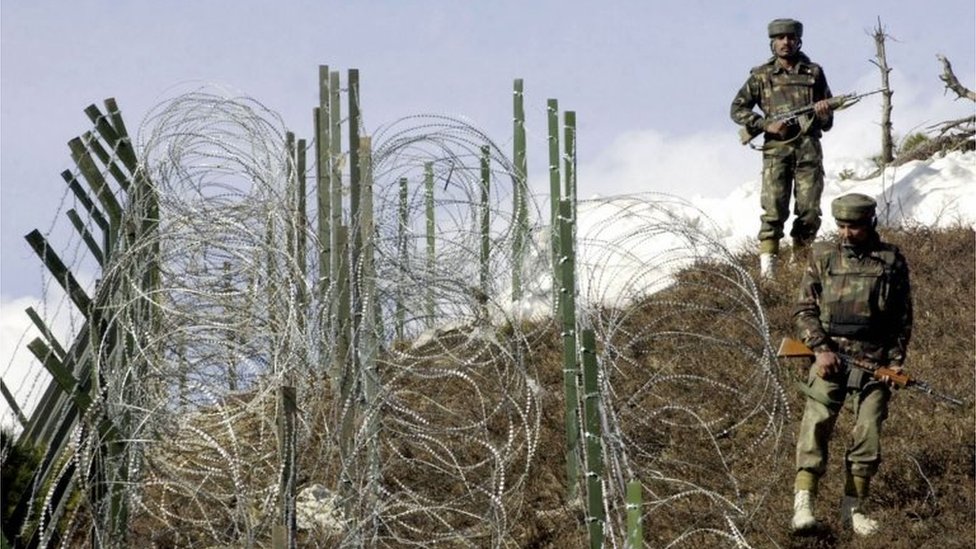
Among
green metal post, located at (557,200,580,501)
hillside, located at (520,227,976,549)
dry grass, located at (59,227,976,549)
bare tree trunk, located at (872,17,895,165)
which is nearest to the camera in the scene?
green metal post, located at (557,200,580,501)

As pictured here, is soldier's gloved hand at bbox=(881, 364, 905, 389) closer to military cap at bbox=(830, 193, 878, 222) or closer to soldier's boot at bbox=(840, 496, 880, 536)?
soldier's boot at bbox=(840, 496, 880, 536)

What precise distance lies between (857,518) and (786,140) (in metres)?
4.57

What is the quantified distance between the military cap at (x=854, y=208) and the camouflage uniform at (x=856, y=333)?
0.17 metres

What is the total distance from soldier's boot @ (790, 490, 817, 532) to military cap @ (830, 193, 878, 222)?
1.34 m

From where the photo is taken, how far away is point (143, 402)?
1120cm

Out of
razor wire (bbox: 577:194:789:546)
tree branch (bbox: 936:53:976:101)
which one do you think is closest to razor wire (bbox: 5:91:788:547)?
razor wire (bbox: 577:194:789:546)

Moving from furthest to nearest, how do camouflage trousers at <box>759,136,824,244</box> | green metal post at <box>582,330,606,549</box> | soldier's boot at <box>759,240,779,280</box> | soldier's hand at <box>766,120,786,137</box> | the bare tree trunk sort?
the bare tree trunk, soldier's boot at <box>759,240,779,280</box>, camouflage trousers at <box>759,136,824,244</box>, soldier's hand at <box>766,120,786,137</box>, green metal post at <box>582,330,606,549</box>

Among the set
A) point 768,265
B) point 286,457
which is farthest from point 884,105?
point 286,457

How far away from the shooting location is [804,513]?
37.6ft

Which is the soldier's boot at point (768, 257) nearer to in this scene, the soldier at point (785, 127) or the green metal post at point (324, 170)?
the soldier at point (785, 127)

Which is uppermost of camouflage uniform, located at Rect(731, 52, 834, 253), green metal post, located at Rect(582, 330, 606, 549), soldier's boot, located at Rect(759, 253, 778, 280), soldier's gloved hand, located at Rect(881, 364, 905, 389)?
camouflage uniform, located at Rect(731, 52, 834, 253)

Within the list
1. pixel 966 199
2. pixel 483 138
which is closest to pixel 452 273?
pixel 483 138

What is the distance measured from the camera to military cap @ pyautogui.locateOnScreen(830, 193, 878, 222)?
1141 centimetres

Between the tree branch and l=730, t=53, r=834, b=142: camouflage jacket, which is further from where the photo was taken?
the tree branch
